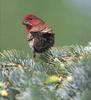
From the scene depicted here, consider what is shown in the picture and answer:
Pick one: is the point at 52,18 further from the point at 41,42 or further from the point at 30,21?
the point at 41,42

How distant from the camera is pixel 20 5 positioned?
3168mm

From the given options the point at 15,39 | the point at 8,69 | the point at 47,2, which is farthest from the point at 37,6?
the point at 8,69

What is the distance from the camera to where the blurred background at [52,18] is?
2.78m

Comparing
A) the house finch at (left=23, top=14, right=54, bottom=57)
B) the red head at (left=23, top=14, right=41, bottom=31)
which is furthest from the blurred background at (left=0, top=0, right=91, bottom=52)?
the house finch at (left=23, top=14, right=54, bottom=57)

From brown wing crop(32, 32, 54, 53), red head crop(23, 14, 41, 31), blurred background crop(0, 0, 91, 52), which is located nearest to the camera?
brown wing crop(32, 32, 54, 53)

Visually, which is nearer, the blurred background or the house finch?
the house finch

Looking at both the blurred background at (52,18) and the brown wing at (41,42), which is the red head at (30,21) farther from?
the blurred background at (52,18)

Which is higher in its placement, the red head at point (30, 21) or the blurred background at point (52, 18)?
the red head at point (30, 21)

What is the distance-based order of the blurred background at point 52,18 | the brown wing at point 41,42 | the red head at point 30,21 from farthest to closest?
the blurred background at point 52,18 < the red head at point 30,21 < the brown wing at point 41,42

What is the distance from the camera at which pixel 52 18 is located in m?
3.00

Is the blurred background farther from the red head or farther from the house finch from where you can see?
the house finch

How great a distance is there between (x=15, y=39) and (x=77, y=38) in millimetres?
329

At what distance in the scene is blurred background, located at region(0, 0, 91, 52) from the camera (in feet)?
9.13

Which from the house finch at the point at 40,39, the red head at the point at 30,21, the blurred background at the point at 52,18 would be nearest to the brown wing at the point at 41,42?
the house finch at the point at 40,39
